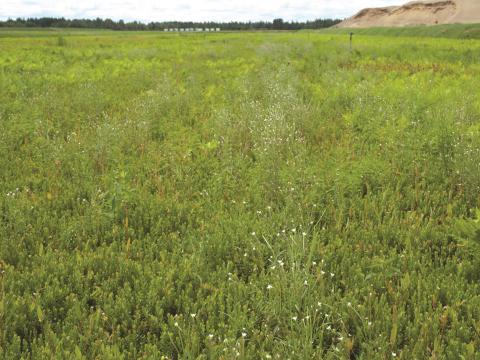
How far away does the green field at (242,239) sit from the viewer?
3.38 meters

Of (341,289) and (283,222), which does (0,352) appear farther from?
(283,222)

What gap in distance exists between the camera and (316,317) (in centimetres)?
358

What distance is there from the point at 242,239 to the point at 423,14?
84.7m

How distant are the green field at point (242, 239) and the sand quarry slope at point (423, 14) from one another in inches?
2555

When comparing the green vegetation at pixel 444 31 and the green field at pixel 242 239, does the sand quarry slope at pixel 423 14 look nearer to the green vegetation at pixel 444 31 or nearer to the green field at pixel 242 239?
the green vegetation at pixel 444 31

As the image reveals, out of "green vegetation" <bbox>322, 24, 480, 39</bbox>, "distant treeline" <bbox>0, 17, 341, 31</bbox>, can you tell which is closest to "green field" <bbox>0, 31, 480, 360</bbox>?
"green vegetation" <bbox>322, 24, 480, 39</bbox>

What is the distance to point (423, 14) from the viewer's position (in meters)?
76.4

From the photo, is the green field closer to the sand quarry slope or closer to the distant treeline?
the sand quarry slope

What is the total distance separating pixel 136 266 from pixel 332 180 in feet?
10.6

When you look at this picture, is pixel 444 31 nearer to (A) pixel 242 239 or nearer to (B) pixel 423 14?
(B) pixel 423 14

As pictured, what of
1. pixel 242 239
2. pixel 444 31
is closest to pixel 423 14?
pixel 444 31

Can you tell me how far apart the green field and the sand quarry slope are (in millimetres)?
64889

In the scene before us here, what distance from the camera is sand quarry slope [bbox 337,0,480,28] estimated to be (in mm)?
65562

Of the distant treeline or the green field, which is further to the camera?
the distant treeline
